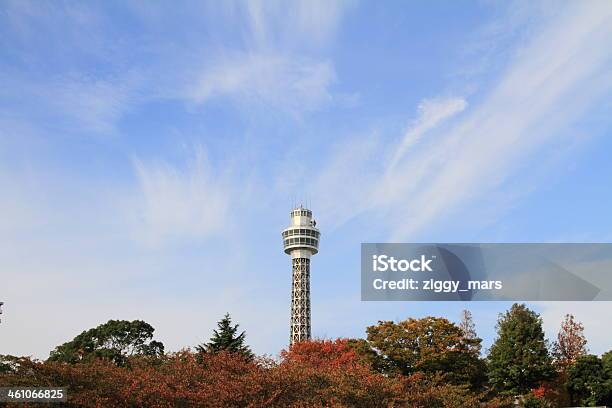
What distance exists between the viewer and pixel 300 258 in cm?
10600

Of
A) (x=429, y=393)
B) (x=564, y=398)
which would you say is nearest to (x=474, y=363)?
(x=564, y=398)

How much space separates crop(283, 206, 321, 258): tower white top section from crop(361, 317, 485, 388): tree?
6636 cm

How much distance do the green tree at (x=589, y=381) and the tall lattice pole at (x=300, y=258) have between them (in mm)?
62164

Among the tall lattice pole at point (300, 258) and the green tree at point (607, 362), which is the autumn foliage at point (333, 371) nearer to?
the green tree at point (607, 362)

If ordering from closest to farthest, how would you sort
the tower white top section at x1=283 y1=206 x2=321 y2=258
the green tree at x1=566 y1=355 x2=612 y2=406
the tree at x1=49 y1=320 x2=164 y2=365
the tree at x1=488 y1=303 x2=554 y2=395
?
the green tree at x1=566 y1=355 x2=612 y2=406 < the tree at x1=488 y1=303 x2=554 y2=395 < the tree at x1=49 y1=320 x2=164 y2=365 < the tower white top section at x1=283 y1=206 x2=321 y2=258

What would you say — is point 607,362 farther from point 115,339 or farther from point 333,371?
Result: point 115,339

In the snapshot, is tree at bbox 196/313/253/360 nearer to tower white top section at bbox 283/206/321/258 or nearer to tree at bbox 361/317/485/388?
tree at bbox 361/317/485/388

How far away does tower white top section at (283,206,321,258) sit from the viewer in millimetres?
106000

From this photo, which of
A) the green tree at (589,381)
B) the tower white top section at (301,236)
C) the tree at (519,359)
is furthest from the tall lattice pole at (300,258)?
the green tree at (589,381)

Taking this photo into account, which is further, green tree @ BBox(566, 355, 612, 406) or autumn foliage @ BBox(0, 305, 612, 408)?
green tree @ BBox(566, 355, 612, 406)

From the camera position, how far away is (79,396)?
16.7 meters

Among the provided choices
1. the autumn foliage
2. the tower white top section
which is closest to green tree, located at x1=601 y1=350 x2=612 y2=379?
the autumn foliage

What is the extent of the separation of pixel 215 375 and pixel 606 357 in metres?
30.4

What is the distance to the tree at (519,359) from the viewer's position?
4162cm
